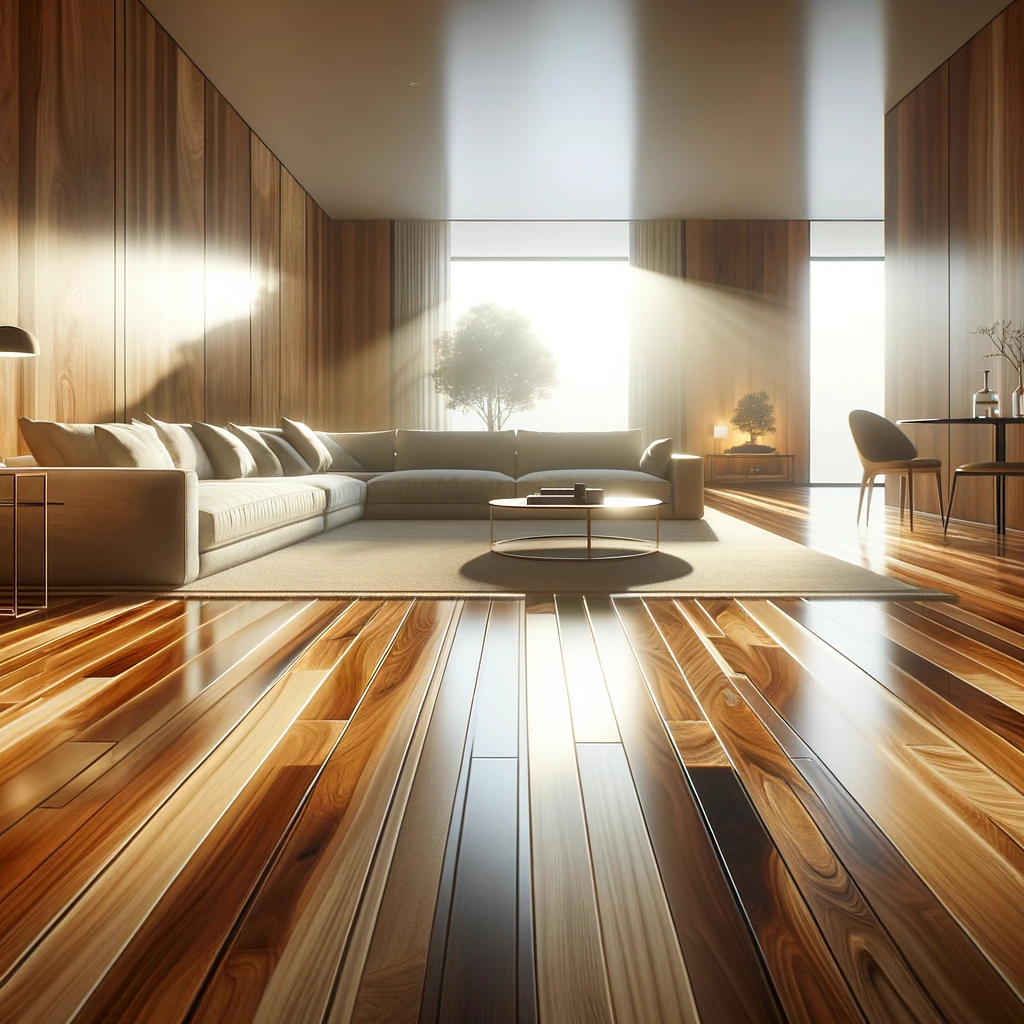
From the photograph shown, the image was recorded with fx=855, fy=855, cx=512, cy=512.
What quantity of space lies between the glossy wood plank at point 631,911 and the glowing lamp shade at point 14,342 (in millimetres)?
2719

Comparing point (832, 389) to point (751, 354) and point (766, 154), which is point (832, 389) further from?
point (766, 154)

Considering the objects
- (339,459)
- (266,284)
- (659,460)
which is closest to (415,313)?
(266,284)

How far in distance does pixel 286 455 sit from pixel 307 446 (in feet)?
1.04

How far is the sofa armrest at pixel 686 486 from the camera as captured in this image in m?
5.80

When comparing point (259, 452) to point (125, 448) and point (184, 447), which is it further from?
point (125, 448)

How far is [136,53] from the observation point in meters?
5.11

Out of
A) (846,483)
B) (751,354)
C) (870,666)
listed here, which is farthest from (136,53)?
(846,483)

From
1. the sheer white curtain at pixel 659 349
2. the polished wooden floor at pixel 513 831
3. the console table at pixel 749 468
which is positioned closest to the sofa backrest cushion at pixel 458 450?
the sheer white curtain at pixel 659 349

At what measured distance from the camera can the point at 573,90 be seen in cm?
675

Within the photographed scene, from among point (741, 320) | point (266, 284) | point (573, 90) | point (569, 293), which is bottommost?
point (266, 284)

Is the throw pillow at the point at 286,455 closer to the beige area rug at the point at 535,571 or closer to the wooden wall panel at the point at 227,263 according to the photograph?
the wooden wall panel at the point at 227,263

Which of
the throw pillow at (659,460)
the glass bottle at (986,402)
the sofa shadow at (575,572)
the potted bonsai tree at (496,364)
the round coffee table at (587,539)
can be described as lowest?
the sofa shadow at (575,572)

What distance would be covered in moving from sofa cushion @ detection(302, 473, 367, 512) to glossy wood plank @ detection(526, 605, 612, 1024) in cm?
358

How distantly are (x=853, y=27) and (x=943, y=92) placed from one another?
2.86 ft
